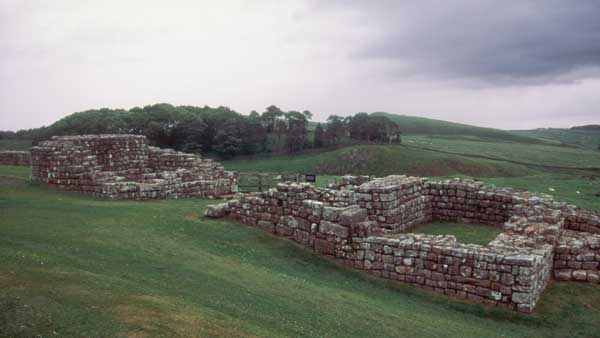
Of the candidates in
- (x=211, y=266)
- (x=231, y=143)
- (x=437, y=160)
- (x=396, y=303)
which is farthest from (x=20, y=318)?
(x=437, y=160)

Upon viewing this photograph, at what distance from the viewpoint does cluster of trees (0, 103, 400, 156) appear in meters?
59.0

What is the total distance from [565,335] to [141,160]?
2457 centimetres

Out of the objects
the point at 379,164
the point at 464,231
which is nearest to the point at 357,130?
the point at 379,164

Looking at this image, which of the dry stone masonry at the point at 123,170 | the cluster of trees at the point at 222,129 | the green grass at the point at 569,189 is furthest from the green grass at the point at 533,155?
the dry stone masonry at the point at 123,170

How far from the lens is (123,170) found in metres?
28.1

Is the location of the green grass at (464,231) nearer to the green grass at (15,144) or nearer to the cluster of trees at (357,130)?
the cluster of trees at (357,130)

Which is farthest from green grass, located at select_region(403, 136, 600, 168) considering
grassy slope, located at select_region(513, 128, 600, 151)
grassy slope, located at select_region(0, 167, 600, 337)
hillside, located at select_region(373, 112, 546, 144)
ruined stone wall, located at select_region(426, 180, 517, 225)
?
grassy slope, located at select_region(0, 167, 600, 337)

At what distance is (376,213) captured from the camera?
18.6 m

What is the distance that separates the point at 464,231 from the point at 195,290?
13.1 metres

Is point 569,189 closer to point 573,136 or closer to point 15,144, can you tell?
point 15,144

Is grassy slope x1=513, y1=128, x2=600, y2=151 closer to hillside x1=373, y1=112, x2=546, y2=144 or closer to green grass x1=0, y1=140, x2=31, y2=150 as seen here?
hillside x1=373, y1=112, x2=546, y2=144

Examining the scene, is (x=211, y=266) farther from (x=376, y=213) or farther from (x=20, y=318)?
(x=376, y=213)

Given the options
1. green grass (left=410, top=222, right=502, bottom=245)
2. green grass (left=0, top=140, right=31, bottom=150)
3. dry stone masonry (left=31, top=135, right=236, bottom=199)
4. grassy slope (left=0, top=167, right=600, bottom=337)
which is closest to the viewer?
grassy slope (left=0, top=167, right=600, bottom=337)

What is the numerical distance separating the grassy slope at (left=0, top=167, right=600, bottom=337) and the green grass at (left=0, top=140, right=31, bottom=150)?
59.6 m
